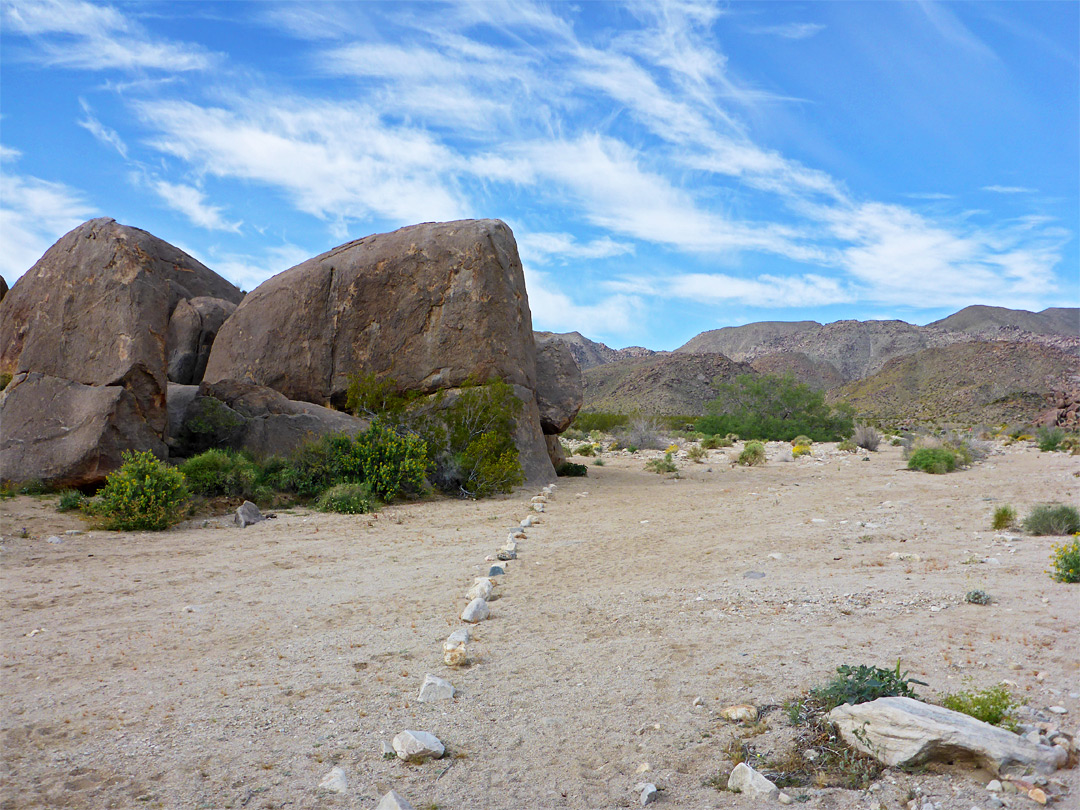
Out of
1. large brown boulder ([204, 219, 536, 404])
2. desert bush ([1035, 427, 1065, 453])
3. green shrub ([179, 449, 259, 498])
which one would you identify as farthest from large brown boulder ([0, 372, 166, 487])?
desert bush ([1035, 427, 1065, 453])

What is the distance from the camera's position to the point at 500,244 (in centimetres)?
1753

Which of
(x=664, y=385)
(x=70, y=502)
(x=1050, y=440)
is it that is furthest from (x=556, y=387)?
(x=664, y=385)

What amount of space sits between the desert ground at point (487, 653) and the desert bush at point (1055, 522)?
312 mm

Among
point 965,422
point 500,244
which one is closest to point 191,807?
point 500,244

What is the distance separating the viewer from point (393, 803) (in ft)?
8.86

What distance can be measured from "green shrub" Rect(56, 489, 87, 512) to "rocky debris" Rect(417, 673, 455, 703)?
8482 millimetres

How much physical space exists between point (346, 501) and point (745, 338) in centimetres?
10027

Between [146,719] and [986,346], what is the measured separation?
70.8m

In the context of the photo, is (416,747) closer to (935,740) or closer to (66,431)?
(935,740)

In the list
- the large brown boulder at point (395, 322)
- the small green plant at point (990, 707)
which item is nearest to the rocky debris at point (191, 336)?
the large brown boulder at point (395, 322)

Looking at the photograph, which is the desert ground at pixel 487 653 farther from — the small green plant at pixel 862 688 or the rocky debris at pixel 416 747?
the small green plant at pixel 862 688

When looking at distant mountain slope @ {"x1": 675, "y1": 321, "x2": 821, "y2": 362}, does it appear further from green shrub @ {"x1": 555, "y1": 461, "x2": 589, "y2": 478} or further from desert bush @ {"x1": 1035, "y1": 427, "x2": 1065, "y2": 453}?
green shrub @ {"x1": 555, "y1": 461, "x2": 589, "y2": 478}

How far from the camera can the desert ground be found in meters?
3.14

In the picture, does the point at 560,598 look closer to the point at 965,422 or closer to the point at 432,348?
the point at 432,348
